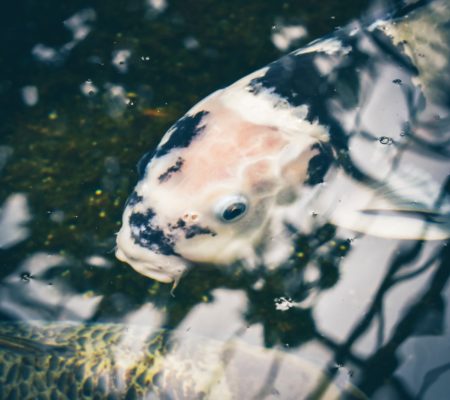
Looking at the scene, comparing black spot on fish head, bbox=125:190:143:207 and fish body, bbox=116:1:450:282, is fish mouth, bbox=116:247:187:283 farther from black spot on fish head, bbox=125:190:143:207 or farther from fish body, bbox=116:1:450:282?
black spot on fish head, bbox=125:190:143:207

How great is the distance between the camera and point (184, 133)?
206 centimetres

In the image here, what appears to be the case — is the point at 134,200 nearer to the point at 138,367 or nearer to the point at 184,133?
the point at 184,133

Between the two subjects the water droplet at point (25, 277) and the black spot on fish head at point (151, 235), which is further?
the water droplet at point (25, 277)

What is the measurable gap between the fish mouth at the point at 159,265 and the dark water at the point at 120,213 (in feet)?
0.70

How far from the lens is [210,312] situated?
2.16 m

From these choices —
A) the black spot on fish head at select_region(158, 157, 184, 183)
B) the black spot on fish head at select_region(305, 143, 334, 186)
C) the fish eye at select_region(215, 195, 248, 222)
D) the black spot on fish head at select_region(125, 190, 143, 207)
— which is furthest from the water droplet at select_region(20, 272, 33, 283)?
the black spot on fish head at select_region(305, 143, 334, 186)

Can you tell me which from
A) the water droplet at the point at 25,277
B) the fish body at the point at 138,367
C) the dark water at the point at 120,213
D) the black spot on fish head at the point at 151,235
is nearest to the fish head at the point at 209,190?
the black spot on fish head at the point at 151,235

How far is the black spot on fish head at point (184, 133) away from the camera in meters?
2.02

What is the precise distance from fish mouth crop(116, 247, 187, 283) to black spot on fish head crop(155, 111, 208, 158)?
485 millimetres

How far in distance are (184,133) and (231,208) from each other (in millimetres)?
432

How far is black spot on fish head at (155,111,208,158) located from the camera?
2.02m

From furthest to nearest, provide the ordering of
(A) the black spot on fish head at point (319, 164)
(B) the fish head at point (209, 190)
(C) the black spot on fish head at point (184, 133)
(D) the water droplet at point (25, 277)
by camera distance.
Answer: (D) the water droplet at point (25, 277), (A) the black spot on fish head at point (319, 164), (C) the black spot on fish head at point (184, 133), (B) the fish head at point (209, 190)

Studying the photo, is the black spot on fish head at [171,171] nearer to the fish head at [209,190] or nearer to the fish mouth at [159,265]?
the fish head at [209,190]

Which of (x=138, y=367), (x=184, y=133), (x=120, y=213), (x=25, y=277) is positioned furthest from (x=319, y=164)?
(x=25, y=277)
